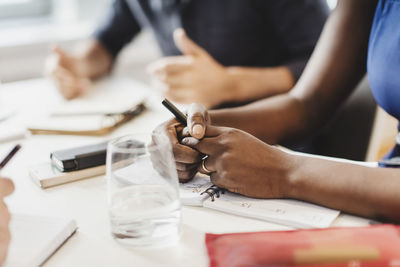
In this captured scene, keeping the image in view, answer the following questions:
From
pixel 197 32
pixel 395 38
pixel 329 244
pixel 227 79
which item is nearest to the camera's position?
pixel 329 244

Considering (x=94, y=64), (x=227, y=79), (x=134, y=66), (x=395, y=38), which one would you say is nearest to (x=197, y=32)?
(x=227, y=79)

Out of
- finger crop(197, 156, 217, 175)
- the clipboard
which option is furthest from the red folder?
the clipboard

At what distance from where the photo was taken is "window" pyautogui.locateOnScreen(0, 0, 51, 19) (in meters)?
2.12

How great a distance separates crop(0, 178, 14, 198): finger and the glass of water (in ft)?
0.46

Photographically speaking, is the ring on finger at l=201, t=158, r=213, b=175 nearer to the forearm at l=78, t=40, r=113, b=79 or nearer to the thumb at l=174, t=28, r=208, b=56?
the thumb at l=174, t=28, r=208, b=56

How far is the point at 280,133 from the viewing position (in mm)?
902

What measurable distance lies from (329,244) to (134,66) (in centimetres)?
193

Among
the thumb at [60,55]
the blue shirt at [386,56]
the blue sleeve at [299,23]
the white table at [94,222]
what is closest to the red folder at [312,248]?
the white table at [94,222]

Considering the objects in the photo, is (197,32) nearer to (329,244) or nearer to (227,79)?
(227,79)

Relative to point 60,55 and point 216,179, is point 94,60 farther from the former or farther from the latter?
point 216,179

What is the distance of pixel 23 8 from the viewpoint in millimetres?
2172

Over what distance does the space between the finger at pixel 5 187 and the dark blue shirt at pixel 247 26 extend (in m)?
0.93

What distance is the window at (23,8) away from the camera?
83.6 inches

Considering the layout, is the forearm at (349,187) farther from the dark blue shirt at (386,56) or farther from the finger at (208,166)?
the dark blue shirt at (386,56)
